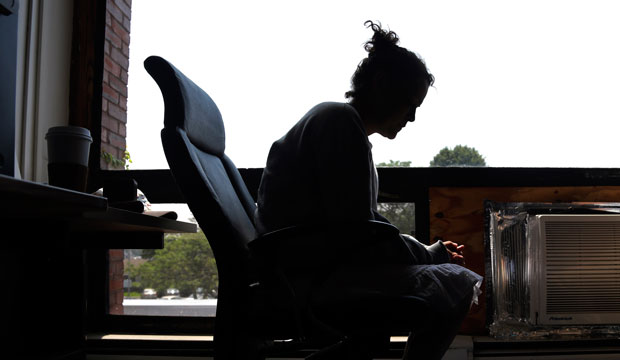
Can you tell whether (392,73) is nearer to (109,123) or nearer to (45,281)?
(45,281)

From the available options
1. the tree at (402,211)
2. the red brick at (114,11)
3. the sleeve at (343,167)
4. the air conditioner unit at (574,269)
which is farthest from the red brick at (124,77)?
the air conditioner unit at (574,269)

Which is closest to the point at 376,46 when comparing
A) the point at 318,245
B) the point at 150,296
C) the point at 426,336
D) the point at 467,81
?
the point at 318,245

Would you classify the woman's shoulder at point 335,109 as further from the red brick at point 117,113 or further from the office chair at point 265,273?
the red brick at point 117,113

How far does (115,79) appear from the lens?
2.74 meters

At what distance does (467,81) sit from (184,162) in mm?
1643

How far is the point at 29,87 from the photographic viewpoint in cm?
236

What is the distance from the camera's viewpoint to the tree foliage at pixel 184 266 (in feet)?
8.34

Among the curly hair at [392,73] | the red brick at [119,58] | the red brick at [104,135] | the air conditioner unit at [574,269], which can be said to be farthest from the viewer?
the red brick at [119,58]

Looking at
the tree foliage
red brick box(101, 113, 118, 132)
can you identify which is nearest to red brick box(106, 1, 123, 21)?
red brick box(101, 113, 118, 132)

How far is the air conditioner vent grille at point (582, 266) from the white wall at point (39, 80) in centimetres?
206

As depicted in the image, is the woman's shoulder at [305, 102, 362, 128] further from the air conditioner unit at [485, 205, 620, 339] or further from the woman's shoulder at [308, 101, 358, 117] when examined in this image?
the air conditioner unit at [485, 205, 620, 339]

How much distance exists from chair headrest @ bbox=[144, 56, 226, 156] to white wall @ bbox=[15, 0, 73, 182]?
1.12 m

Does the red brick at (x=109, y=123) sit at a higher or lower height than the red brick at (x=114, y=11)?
lower

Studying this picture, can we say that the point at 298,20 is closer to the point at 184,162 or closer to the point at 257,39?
the point at 257,39
